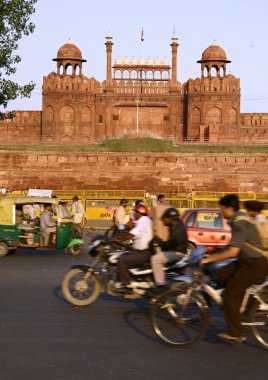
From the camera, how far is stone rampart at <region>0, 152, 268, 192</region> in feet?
162

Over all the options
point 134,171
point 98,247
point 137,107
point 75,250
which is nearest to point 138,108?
point 137,107

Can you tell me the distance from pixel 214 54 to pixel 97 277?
57.0m

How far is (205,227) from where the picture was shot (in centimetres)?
1475

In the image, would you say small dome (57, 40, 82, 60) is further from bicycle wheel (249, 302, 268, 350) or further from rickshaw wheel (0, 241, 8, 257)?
bicycle wheel (249, 302, 268, 350)

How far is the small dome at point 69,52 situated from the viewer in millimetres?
63906

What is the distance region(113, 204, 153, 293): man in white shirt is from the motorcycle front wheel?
627 millimetres

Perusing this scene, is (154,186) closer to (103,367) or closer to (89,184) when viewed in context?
(89,184)

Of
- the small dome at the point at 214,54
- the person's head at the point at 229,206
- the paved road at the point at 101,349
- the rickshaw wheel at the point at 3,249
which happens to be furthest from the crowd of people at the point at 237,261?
the small dome at the point at 214,54

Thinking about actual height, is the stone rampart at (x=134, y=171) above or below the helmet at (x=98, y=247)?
above

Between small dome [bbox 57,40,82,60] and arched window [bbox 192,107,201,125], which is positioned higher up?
small dome [bbox 57,40,82,60]

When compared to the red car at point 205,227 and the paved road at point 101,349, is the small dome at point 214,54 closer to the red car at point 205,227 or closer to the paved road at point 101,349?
the red car at point 205,227

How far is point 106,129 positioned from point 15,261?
4909cm

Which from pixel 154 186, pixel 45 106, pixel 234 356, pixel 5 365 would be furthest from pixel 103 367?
pixel 45 106

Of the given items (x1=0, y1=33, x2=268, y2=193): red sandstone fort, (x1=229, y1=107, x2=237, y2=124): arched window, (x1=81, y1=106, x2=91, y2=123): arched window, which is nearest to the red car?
(x1=0, y1=33, x2=268, y2=193): red sandstone fort
